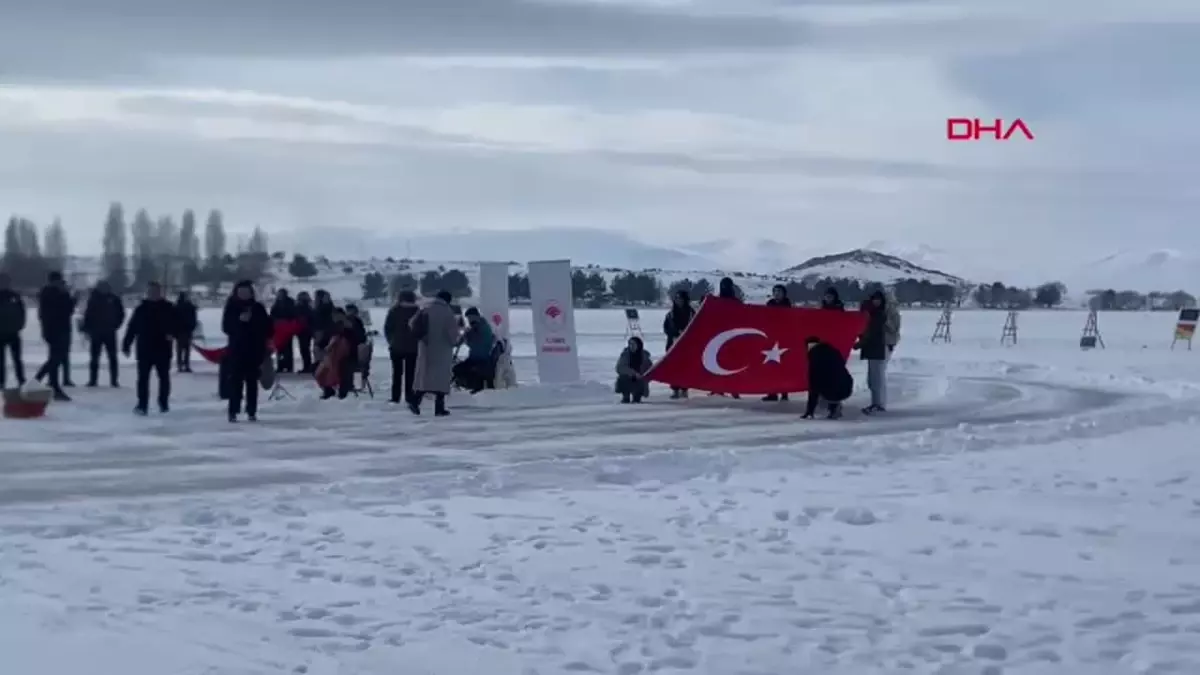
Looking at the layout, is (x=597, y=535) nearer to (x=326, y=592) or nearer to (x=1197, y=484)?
(x=326, y=592)

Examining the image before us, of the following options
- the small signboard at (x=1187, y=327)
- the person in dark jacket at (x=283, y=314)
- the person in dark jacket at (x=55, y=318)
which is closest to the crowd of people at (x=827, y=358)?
the person in dark jacket at (x=283, y=314)

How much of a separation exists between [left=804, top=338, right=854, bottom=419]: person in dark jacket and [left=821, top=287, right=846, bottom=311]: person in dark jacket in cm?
204

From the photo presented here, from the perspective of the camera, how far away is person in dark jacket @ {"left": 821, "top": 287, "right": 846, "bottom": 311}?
61.0ft

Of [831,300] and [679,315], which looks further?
[679,315]

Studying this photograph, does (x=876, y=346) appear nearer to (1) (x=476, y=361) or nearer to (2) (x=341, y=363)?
(1) (x=476, y=361)

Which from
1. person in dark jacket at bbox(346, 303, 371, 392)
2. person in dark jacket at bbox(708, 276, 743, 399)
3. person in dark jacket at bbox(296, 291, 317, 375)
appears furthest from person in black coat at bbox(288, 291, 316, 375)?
person in dark jacket at bbox(708, 276, 743, 399)

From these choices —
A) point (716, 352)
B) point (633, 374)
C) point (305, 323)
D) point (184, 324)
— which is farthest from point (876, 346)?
point (305, 323)

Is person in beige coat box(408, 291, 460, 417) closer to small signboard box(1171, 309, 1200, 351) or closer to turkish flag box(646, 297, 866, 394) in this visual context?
turkish flag box(646, 297, 866, 394)

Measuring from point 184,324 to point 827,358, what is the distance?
25.9 feet

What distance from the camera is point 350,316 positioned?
1919cm

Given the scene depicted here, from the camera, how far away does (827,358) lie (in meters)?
16.5

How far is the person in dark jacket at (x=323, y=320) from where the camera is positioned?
2108 centimetres

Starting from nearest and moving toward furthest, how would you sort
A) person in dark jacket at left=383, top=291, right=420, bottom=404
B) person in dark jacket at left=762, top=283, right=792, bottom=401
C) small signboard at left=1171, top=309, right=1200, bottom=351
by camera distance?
person in dark jacket at left=383, top=291, right=420, bottom=404
person in dark jacket at left=762, top=283, right=792, bottom=401
small signboard at left=1171, top=309, right=1200, bottom=351

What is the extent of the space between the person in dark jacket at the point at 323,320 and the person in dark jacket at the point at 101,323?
2.98 m
